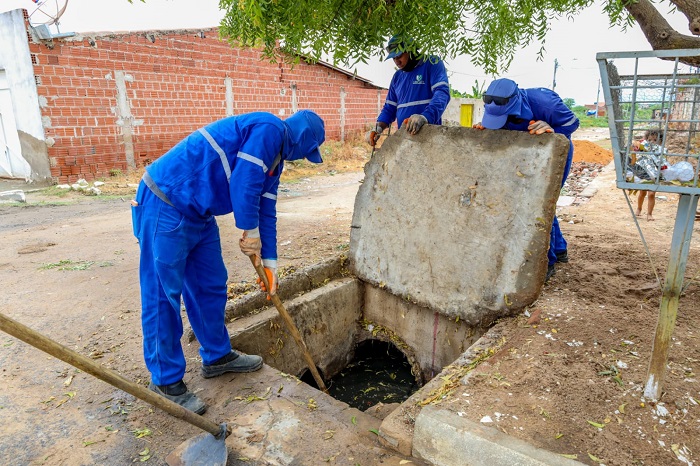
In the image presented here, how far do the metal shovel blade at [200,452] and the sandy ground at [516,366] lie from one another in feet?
0.54

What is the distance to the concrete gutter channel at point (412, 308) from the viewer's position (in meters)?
2.26

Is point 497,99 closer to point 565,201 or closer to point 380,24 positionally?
point 380,24

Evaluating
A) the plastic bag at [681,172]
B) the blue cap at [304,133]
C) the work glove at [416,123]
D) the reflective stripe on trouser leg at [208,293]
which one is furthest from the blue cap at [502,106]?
the reflective stripe on trouser leg at [208,293]

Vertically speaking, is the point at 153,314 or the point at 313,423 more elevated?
the point at 153,314

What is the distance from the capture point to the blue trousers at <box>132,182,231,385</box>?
2.50 meters

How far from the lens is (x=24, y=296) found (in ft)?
13.2

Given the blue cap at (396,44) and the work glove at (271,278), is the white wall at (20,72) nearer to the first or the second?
the blue cap at (396,44)

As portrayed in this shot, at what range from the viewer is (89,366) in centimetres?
179

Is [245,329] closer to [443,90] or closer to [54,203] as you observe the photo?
[443,90]

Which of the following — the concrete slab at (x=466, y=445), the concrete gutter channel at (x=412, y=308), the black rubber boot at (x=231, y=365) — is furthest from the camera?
the black rubber boot at (x=231, y=365)

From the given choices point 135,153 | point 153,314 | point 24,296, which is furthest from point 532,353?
point 135,153

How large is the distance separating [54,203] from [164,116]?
147 inches

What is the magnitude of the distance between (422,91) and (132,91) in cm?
812

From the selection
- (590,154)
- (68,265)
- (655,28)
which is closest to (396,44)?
(655,28)
